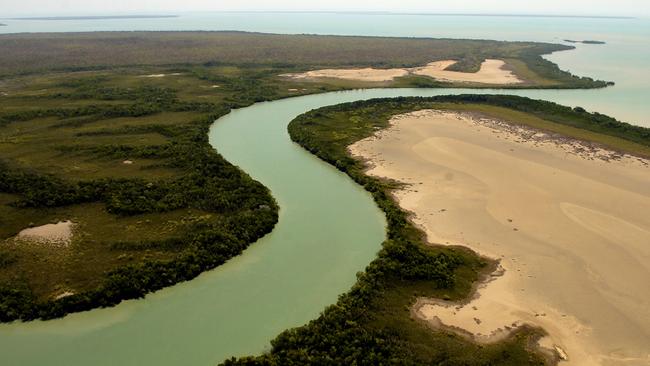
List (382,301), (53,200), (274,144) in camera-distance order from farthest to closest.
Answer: (274,144) < (53,200) < (382,301)

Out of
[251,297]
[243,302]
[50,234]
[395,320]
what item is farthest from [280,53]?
[395,320]

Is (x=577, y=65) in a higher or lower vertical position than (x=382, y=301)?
higher

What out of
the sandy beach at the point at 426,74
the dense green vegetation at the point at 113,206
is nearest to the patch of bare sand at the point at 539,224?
the dense green vegetation at the point at 113,206

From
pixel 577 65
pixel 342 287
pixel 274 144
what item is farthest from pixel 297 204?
pixel 577 65

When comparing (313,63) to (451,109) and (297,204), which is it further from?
(297,204)

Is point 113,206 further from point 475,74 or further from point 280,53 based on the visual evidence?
point 280,53

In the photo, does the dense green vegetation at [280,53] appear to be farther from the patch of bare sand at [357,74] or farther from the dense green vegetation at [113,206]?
the dense green vegetation at [113,206]

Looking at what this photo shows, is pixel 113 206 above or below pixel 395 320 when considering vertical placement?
above

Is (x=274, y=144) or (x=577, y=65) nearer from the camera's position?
(x=274, y=144)

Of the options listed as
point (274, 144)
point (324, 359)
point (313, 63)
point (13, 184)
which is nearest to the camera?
point (324, 359)
